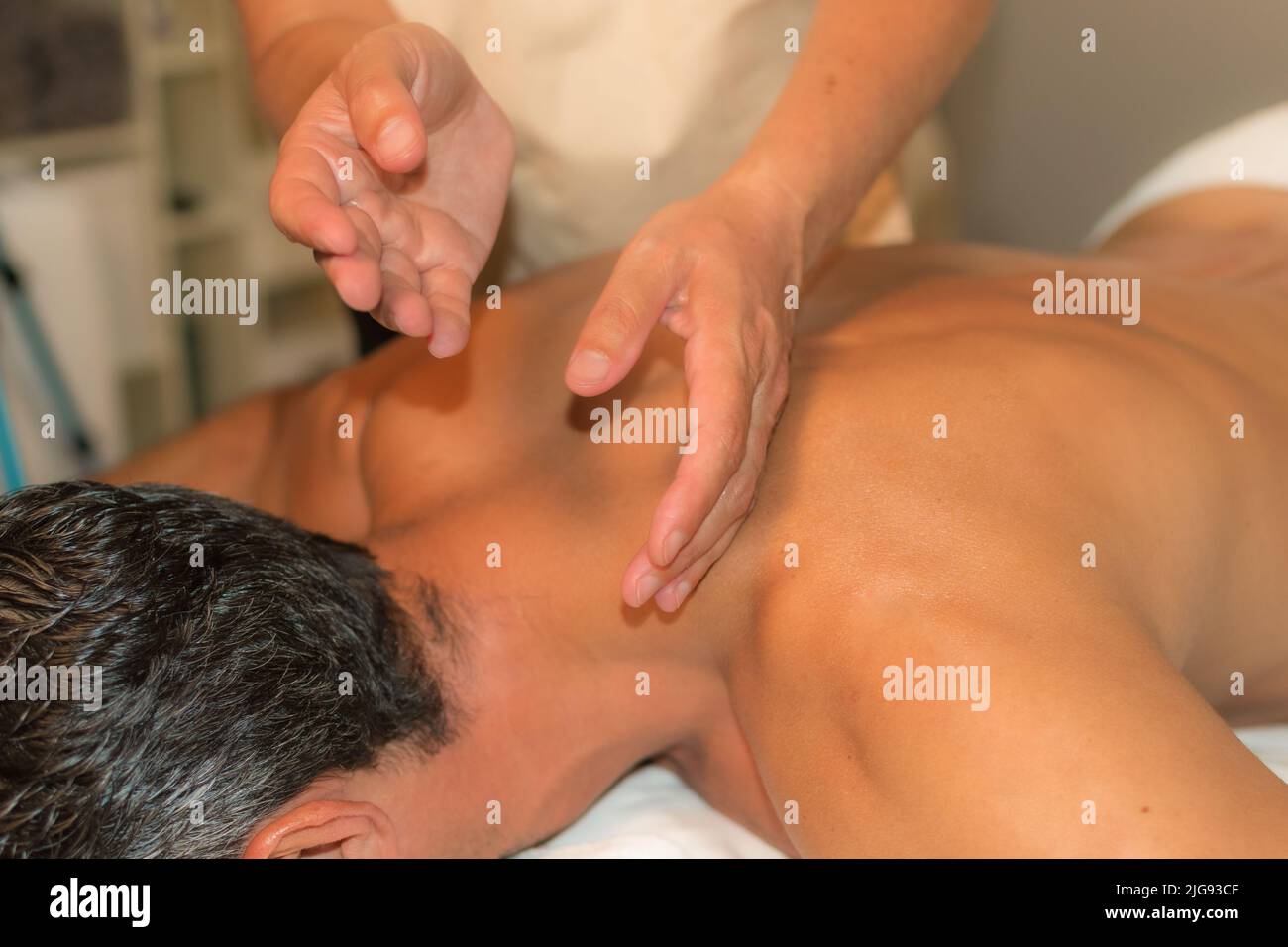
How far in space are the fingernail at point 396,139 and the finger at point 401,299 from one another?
0.09 meters

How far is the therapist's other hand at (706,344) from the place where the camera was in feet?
2.47

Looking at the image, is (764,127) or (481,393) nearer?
(764,127)

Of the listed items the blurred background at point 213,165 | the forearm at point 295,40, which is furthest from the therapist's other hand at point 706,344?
the blurred background at point 213,165

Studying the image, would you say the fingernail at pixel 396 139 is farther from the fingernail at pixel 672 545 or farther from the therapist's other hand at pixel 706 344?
the fingernail at pixel 672 545

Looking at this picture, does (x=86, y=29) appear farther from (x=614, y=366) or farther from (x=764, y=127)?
(x=614, y=366)

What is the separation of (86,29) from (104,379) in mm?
620

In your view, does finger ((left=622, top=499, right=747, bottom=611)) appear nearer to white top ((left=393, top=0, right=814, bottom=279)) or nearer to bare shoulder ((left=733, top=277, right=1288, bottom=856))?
bare shoulder ((left=733, top=277, right=1288, bottom=856))

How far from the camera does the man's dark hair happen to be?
2.50 feet

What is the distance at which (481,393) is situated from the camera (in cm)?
106

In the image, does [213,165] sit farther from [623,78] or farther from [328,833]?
[328,833]

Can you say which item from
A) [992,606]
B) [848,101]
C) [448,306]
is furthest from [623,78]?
[992,606]

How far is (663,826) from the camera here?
3.22 ft
